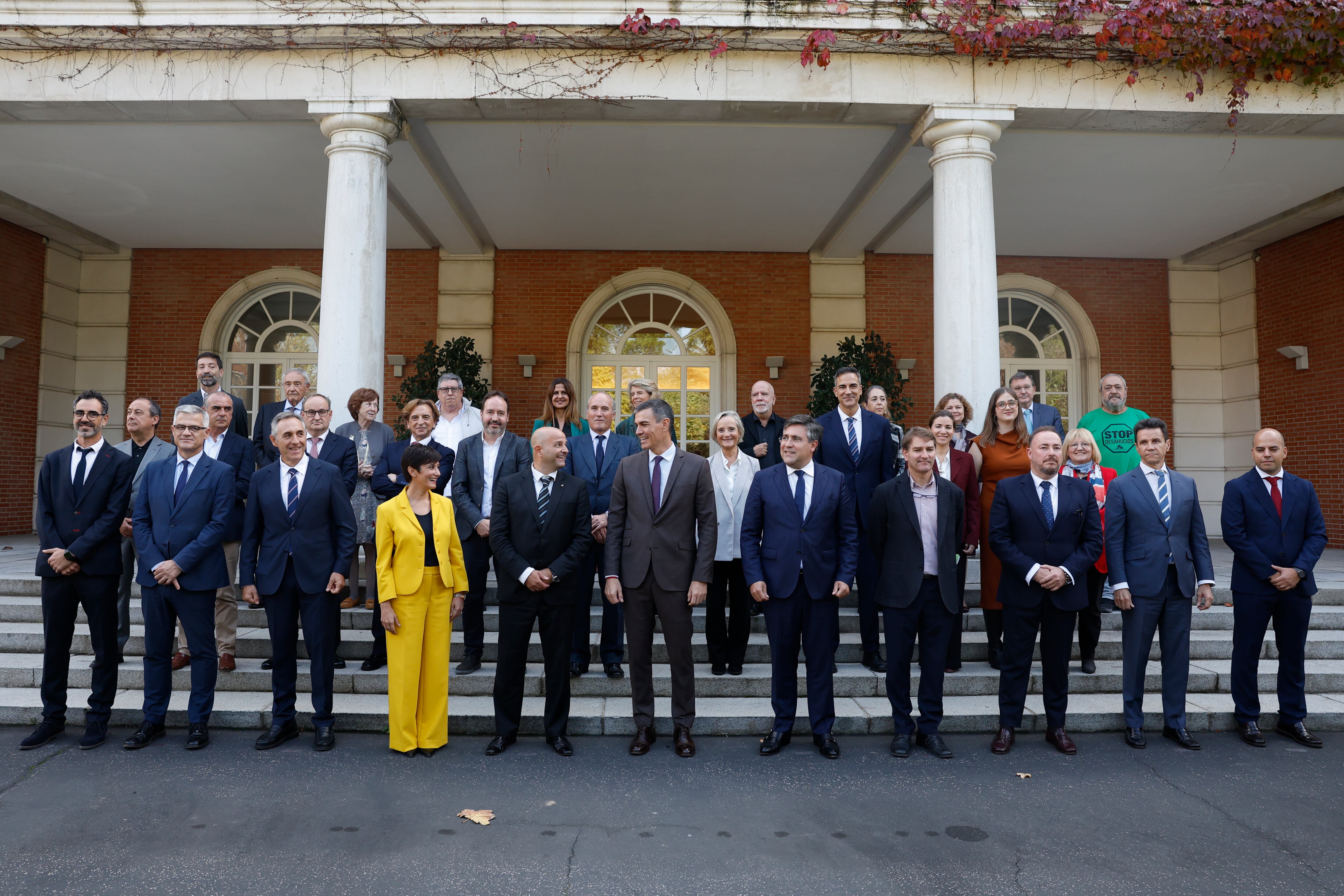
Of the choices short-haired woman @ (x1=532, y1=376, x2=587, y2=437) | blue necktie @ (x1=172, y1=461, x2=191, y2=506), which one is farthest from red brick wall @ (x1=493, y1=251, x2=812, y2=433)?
blue necktie @ (x1=172, y1=461, x2=191, y2=506)

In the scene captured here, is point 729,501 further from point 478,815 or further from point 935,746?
point 478,815

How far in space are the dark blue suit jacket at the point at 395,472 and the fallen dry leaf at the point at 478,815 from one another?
2.38 metres

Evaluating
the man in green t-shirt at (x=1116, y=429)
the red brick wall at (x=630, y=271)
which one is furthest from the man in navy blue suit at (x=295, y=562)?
the red brick wall at (x=630, y=271)

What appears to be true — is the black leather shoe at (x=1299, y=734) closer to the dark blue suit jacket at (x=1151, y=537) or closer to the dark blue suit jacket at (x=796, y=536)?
the dark blue suit jacket at (x=1151, y=537)

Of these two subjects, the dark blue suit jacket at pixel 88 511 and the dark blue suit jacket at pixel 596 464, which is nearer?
the dark blue suit jacket at pixel 88 511

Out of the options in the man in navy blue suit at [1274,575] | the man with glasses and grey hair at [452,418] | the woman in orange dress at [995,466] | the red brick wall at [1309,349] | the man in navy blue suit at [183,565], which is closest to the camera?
the man in navy blue suit at [183,565]

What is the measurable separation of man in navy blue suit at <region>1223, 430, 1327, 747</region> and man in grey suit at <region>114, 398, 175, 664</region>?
251 inches

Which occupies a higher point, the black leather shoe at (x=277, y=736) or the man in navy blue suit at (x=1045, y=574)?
the man in navy blue suit at (x=1045, y=574)

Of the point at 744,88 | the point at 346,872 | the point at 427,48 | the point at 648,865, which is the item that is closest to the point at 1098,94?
the point at 744,88

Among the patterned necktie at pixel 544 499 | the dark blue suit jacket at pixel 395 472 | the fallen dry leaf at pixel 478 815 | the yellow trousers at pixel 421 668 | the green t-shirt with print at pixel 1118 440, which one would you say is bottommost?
the fallen dry leaf at pixel 478 815

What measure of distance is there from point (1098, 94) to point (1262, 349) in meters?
6.77

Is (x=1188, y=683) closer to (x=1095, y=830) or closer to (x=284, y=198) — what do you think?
(x=1095, y=830)

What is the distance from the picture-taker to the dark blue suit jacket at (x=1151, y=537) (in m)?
4.32

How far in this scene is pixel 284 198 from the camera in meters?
9.46
